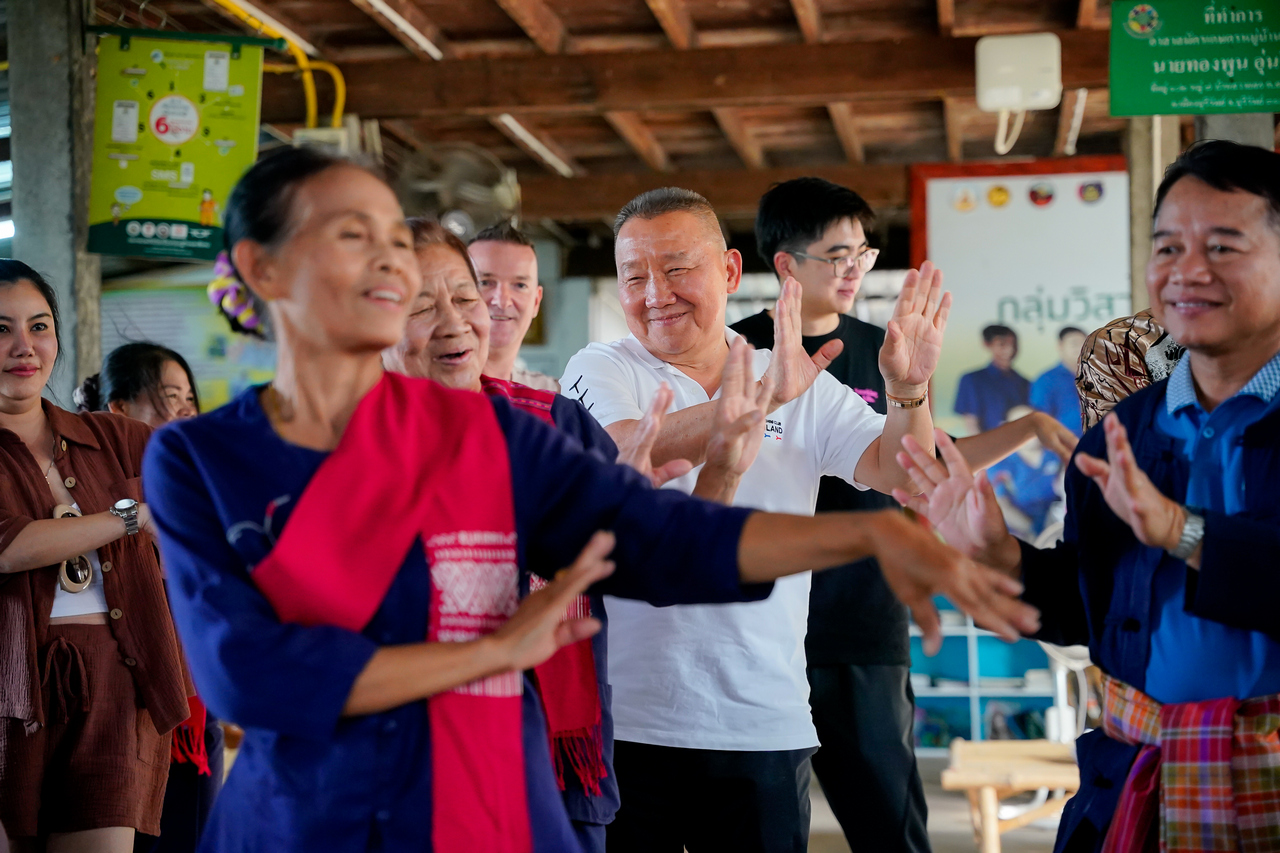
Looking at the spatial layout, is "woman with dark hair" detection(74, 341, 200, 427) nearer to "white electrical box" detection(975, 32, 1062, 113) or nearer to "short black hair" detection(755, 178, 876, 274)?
"short black hair" detection(755, 178, 876, 274)

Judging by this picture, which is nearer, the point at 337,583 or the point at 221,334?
the point at 337,583

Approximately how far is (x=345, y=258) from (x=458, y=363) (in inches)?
23.3

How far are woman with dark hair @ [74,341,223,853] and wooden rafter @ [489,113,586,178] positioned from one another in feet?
13.6

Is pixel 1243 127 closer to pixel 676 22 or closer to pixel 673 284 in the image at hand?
pixel 676 22

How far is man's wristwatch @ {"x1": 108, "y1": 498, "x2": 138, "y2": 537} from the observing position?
2.60 m

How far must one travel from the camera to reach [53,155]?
4.45 m

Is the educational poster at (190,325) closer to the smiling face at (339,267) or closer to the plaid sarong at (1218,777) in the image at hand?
the smiling face at (339,267)

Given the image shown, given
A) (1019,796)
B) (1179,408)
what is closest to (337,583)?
(1179,408)

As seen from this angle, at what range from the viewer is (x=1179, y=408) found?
1596 millimetres

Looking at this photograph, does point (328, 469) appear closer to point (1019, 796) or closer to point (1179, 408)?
point (1179, 408)

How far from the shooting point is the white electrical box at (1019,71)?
544 cm

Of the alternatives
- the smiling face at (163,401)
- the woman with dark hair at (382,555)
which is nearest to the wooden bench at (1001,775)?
the smiling face at (163,401)

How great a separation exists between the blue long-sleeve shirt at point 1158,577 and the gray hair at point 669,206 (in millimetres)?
1029

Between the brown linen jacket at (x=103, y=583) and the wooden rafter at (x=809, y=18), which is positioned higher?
the wooden rafter at (x=809, y=18)
